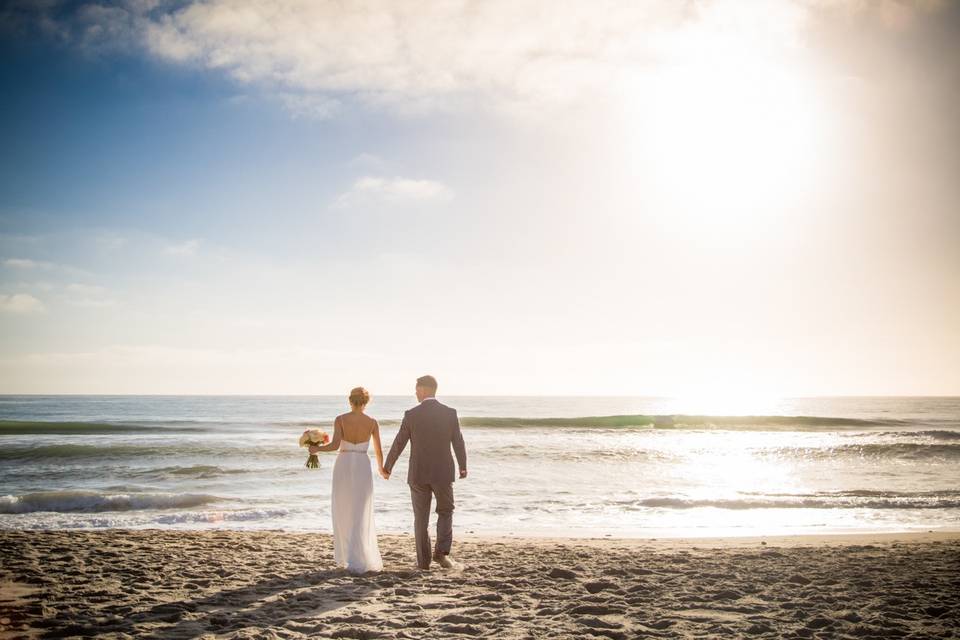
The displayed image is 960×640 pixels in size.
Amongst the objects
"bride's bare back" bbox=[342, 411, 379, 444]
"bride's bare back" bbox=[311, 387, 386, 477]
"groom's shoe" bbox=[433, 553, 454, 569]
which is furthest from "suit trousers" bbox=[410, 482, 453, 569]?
"bride's bare back" bbox=[342, 411, 379, 444]

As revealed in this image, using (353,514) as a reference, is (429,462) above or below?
above

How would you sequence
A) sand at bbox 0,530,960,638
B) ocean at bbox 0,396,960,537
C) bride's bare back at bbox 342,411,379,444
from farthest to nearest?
ocean at bbox 0,396,960,537, bride's bare back at bbox 342,411,379,444, sand at bbox 0,530,960,638

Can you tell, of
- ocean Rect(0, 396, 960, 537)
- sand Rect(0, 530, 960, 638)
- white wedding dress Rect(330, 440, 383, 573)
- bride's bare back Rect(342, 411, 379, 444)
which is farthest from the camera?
ocean Rect(0, 396, 960, 537)

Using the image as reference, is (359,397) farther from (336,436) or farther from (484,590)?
(484,590)

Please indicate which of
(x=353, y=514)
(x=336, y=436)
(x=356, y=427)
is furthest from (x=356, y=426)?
(x=353, y=514)

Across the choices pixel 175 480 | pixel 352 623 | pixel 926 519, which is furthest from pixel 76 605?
pixel 926 519

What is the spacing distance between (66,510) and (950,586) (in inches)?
577

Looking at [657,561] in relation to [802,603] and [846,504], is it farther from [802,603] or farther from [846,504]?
[846,504]

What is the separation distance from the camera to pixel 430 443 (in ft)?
23.1

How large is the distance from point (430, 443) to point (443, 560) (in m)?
1.35

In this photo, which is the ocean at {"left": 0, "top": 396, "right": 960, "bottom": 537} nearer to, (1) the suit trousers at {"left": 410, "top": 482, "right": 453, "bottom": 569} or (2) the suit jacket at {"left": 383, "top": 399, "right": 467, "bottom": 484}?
(1) the suit trousers at {"left": 410, "top": 482, "right": 453, "bottom": 569}

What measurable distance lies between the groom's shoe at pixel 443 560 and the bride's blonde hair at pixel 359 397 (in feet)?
6.28

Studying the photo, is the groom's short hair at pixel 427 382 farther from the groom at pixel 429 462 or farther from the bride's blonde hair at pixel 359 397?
the bride's blonde hair at pixel 359 397

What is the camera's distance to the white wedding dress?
6.95m
